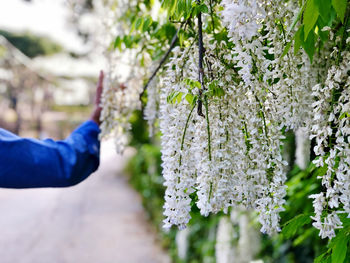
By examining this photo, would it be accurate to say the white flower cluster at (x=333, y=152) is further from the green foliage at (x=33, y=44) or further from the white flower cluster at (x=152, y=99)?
the green foliage at (x=33, y=44)

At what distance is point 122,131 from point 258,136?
0.77 metres

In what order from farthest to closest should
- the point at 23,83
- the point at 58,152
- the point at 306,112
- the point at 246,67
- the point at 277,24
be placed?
the point at 23,83, the point at 58,152, the point at 306,112, the point at 277,24, the point at 246,67

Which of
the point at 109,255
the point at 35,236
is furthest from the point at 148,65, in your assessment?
the point at 35,236

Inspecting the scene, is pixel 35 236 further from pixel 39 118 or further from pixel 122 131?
pixel 39 118

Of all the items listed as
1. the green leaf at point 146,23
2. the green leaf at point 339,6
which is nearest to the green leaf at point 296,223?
the green leaf at point 339,6

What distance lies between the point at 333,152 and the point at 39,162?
85cm

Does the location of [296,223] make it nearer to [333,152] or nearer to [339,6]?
[333,152]

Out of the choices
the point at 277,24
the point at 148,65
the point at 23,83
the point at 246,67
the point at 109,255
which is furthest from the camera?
the point at 23,83

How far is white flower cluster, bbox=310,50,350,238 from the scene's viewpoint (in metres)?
0.79

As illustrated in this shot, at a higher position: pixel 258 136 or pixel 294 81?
pixel 294 81

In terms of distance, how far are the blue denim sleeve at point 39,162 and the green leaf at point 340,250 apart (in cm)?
82

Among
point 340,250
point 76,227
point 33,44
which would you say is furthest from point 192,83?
point 33,44

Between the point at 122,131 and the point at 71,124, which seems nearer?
the point at 122,131

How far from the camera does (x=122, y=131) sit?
62.6 inches
